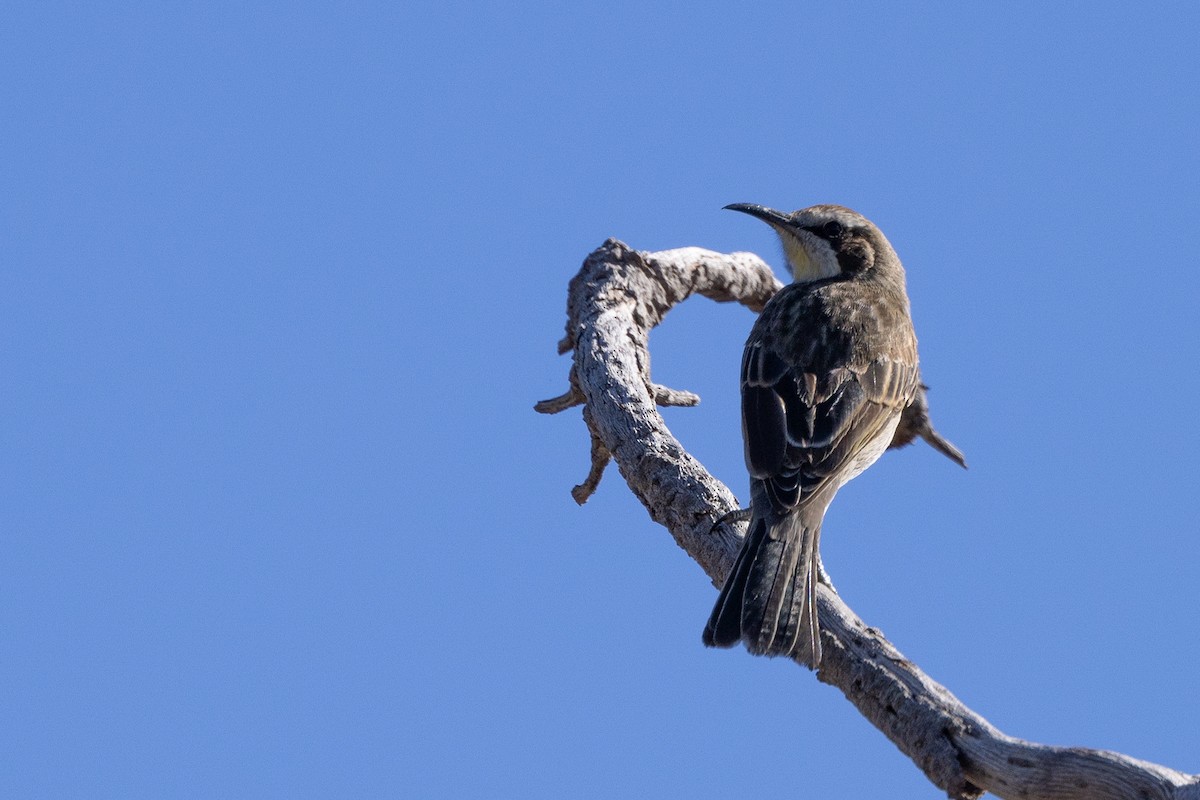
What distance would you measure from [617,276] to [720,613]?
130 inches

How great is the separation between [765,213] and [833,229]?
47cm

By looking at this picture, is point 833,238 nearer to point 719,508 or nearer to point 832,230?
point 832,230

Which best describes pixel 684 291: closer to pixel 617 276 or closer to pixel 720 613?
pixel 617 276

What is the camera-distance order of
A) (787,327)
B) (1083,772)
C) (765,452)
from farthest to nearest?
(787,327), (765,452), (1083,772)

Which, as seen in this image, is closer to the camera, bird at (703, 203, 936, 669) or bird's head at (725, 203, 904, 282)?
bird at (703, 203, 936, 669)

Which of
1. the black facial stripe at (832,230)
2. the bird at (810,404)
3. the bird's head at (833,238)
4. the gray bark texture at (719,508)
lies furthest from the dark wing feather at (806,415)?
the black facial stripe at (832,230)

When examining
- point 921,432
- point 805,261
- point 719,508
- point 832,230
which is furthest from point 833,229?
point 719,508

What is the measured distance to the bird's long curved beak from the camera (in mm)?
9266

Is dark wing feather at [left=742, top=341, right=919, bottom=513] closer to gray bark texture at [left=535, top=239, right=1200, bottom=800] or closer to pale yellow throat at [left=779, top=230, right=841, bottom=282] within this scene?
gray bark texture at [left=535, top=239, right=1200, bottom=800]

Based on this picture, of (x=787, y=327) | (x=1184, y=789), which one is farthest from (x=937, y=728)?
(x=787, y=327)

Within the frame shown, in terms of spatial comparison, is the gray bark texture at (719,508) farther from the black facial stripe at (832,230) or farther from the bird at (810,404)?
the black facial stripe at (832,230)

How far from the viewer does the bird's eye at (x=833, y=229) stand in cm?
921

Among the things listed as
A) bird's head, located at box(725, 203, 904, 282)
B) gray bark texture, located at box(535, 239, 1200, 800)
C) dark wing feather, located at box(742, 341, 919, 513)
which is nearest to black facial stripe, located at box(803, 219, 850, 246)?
bird's head, located at box(725, 203, 904, 282)

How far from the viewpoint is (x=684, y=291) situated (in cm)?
949
